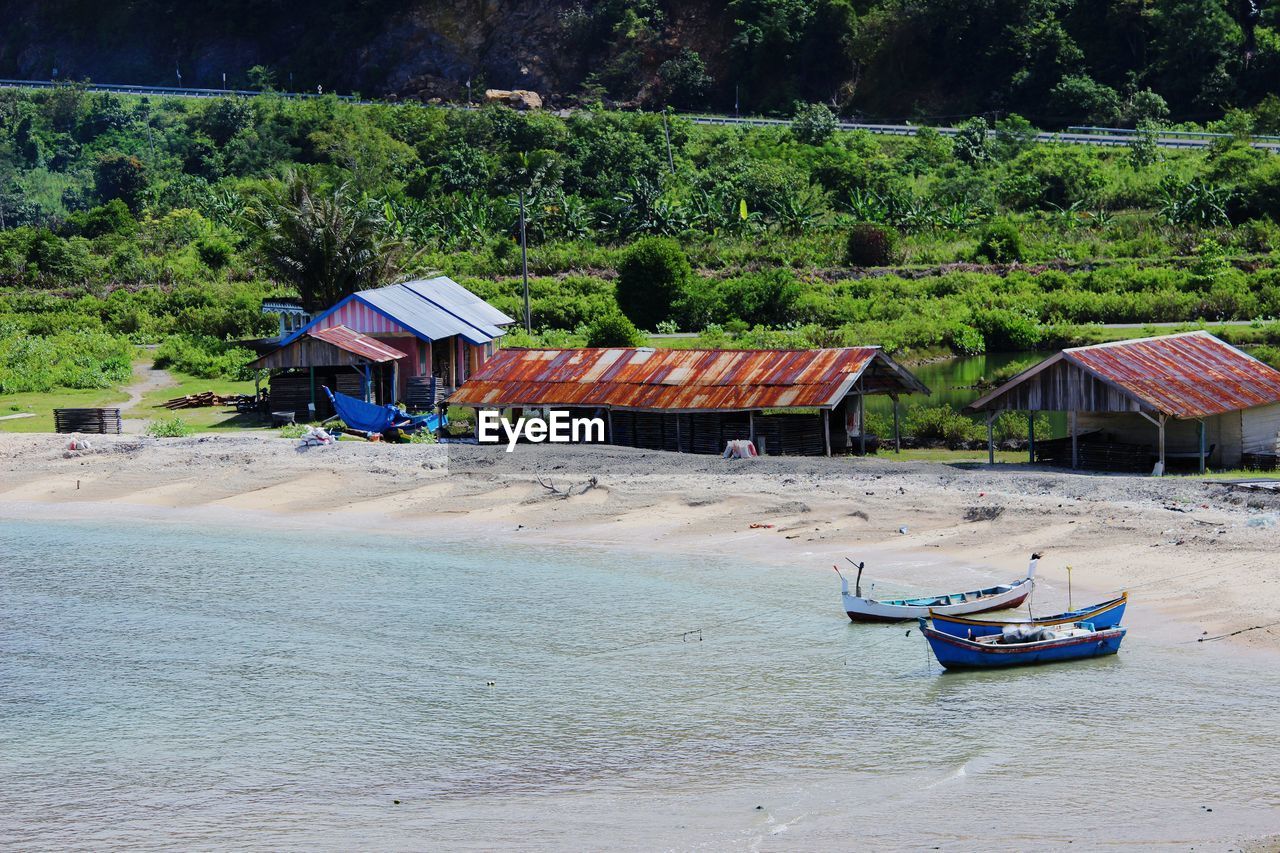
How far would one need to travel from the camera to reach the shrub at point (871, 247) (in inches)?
3098

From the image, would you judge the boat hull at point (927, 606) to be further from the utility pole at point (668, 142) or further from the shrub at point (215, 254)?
the utility pole at point (668, 142)

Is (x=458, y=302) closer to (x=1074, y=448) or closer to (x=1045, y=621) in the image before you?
(x=1074, y=448)

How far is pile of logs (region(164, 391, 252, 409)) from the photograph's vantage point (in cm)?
5297

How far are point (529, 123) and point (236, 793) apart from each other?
276ft

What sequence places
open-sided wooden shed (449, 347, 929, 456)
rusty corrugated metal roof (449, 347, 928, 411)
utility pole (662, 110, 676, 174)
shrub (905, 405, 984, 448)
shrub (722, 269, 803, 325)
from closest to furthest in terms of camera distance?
rusty corrugated metal roof (449, 347, 928, 411) < open-sided wooden shed (449, 347, 929, 456) < shrub (905, 405, 984, 448) < shrub (722, 269, 803, 325) < utility pole (662, 110, 676, 174)

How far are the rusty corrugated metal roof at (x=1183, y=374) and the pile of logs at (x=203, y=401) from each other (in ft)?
95.8

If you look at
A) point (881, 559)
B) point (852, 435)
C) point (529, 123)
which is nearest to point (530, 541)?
point (881, 559)

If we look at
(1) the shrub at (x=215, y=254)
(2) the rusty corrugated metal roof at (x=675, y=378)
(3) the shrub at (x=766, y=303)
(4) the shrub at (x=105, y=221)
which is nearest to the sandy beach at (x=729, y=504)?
(2) the rusty corrugated metal roof at (x=675, y=378)

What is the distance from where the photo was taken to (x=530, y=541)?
34000mm

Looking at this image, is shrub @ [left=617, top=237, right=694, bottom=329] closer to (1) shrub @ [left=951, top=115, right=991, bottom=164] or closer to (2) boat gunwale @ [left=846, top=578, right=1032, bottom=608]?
(1) shrub @ [left=951, top=115, right=991, bottom=164]

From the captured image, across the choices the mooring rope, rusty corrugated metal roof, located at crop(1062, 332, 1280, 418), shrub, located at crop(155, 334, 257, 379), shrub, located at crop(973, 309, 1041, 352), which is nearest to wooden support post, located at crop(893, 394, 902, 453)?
rusty corrugated metal roof, located at crop(1062, 332, 1280, 418)

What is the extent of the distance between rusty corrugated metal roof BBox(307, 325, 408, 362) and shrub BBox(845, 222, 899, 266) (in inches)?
1383

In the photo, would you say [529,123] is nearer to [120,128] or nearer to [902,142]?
[902,142]

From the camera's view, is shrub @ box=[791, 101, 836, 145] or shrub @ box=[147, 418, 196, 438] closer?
shrub @ box=[147, 418, 196, 438]
